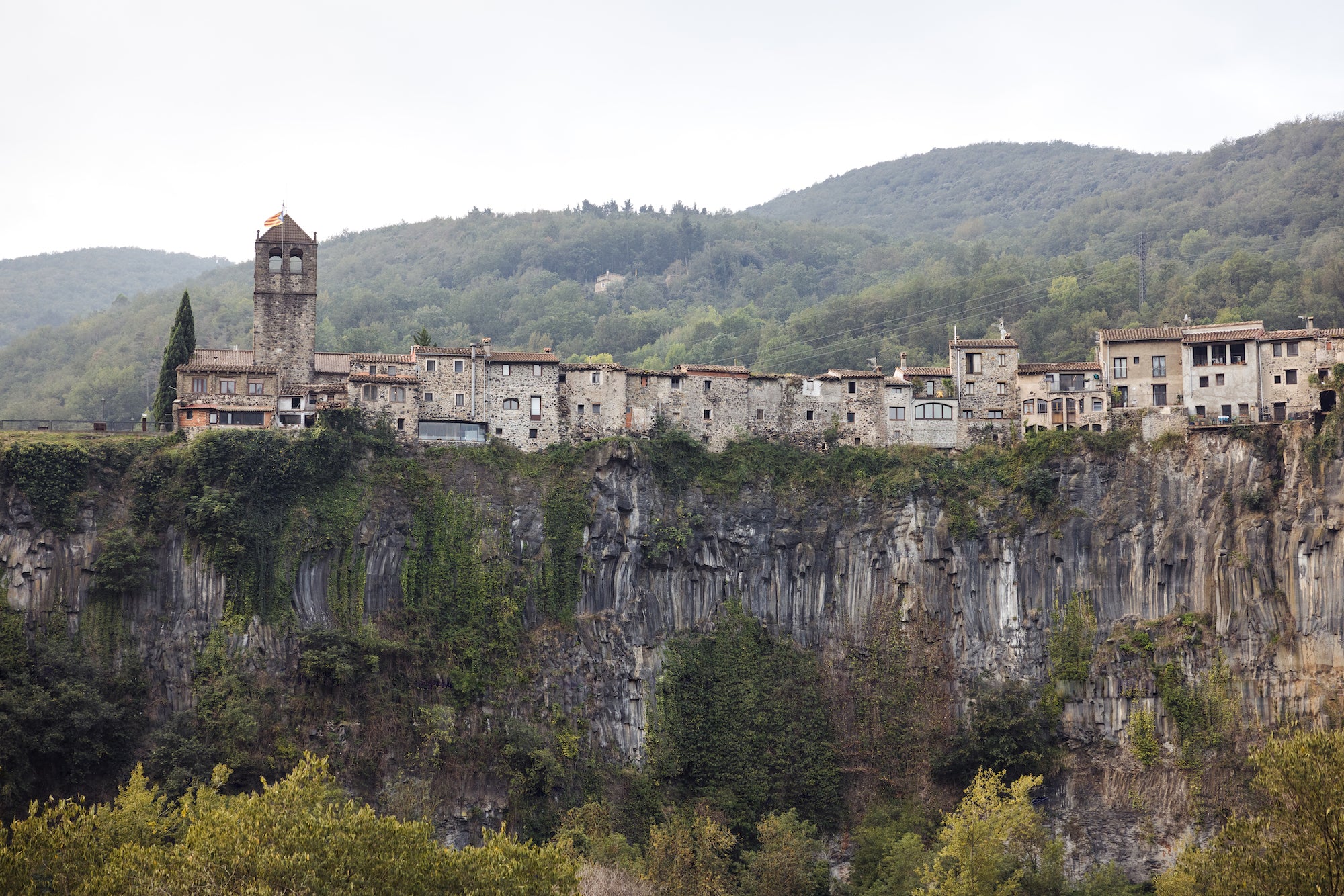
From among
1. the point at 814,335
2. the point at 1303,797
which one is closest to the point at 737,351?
the point at 814,335

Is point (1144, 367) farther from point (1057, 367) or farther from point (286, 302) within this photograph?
point (286, 302)

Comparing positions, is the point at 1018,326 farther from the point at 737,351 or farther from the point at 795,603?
the point at 795,603

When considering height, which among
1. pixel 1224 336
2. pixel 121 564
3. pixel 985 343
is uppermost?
pixel 985 343

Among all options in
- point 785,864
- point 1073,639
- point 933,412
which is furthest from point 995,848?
point 933,412

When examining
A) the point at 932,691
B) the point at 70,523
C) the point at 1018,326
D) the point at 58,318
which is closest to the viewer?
the point at 70,523

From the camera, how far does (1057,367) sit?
72.9 m

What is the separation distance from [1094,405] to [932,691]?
15871 mm

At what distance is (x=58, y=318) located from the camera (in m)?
166

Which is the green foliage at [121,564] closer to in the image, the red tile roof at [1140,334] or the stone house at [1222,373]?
the red tile roof at [1140,334]

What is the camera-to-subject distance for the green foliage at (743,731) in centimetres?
6638

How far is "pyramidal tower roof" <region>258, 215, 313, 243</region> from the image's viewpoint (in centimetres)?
7138

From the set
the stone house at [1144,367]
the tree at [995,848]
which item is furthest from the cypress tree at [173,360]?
the stone house at [1144,367]

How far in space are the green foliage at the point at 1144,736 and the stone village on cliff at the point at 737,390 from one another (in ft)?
43.4

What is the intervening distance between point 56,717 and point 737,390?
111 feet
